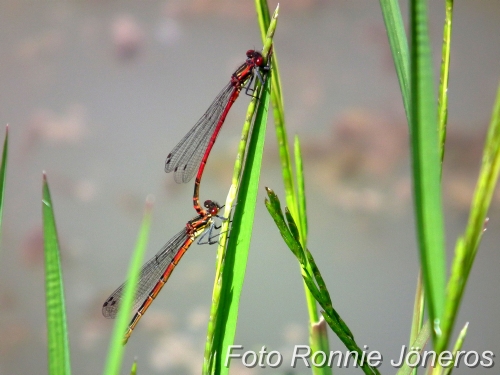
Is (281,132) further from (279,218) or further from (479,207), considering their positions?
(479,207)

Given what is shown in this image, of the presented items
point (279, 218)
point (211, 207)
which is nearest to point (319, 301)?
point (279, 218)

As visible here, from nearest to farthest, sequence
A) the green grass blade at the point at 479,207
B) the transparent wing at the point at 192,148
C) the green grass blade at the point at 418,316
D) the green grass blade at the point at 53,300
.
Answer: the green grass blade at the point at 479,207 < the green grass blade at the point at 53,300 < the green grass blade at the point at 418,316 < the transparent wing at the point at 192,148

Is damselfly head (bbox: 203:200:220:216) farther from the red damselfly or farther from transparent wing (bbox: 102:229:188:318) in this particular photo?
transparent wing (bbox: 102:229:188:318)

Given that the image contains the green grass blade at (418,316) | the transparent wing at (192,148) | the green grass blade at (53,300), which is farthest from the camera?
the transparent wing at (192,148)

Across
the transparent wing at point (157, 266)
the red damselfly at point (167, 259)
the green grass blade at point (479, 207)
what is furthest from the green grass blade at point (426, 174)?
the transparent wing at point (157, 266)

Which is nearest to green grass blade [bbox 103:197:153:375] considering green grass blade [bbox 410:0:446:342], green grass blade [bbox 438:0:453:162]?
green grass blade [bbox 410:0:446:342]

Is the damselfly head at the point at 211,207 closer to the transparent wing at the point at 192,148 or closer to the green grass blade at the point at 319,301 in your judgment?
the transparent wing at the point at 192,148

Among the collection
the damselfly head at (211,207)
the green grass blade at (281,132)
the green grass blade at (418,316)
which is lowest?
the green grass blade at (418,316)
